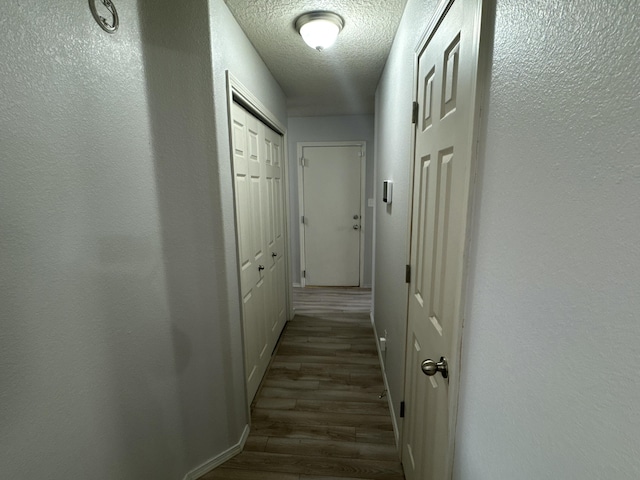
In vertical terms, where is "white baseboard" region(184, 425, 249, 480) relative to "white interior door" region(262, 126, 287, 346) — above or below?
below

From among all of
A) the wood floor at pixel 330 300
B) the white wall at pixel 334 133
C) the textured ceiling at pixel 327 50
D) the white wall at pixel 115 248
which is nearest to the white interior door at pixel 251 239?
the white wall at pixel 115 248

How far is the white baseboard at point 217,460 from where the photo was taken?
1542 mm

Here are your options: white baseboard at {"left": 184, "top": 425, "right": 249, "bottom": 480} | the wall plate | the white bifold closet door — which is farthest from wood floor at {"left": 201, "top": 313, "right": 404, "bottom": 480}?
the wall plate

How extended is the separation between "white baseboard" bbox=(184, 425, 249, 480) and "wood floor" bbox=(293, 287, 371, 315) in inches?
72.5

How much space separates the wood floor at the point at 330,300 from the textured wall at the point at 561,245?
291cm

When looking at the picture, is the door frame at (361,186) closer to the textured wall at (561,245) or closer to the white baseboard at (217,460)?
the white baseboard at (217,460)

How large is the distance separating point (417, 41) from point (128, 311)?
1.60 meters

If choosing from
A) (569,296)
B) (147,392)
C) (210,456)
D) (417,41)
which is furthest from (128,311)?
(417,41)

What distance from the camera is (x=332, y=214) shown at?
13.5 ft

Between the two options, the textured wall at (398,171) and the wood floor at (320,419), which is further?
the wood floor at (320,419)

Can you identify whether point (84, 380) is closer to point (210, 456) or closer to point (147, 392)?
point (147, 392)

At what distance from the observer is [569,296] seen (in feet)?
1.45

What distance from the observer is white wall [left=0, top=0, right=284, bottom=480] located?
0.76 m

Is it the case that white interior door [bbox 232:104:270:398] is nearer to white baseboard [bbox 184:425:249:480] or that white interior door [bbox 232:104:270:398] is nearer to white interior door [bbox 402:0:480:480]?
white baseboard [bbox 184:425:249:480]
